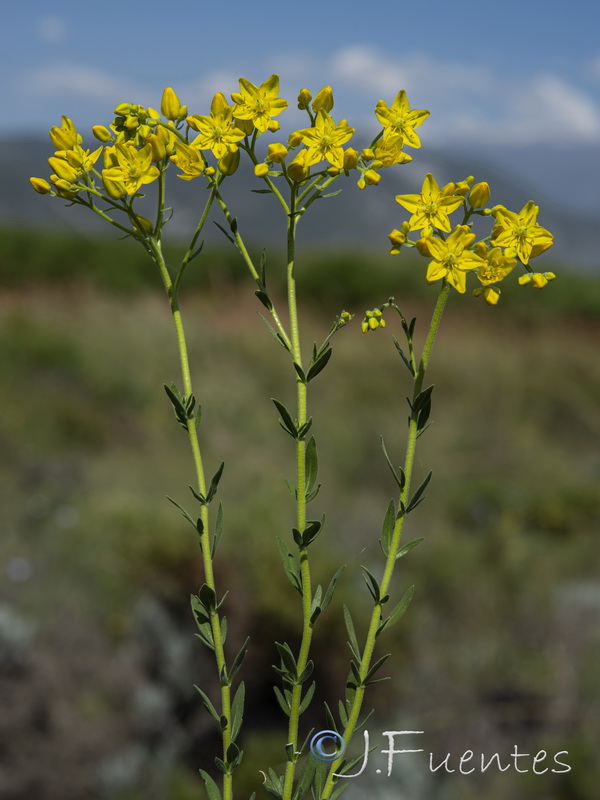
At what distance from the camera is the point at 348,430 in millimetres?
6109

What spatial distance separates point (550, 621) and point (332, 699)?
1.05 meters

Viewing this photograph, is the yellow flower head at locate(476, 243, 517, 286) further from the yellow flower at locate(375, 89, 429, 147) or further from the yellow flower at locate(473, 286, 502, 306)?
the yellow flower at locate(375, 89, 429, 147)

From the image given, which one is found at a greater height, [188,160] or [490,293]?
[188,160]

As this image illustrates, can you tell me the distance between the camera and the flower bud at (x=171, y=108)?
641 mm

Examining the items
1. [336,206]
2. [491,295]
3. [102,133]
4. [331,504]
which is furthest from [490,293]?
[336,206]

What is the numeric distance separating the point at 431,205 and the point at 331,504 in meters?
4.10

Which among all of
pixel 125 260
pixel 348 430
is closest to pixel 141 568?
pixel 348 430

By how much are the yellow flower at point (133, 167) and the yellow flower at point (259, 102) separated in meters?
0.08

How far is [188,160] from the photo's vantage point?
0.61 m

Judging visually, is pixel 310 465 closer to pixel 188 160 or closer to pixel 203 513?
pixel 203 513

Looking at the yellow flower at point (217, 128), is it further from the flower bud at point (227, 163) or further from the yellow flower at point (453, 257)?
the yellow flower at point (453, 257)

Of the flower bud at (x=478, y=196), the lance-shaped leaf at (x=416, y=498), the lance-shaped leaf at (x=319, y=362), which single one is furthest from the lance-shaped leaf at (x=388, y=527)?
the flower bud at (x=478, y=196)

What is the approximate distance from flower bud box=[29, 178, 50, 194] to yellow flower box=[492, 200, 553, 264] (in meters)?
0.41

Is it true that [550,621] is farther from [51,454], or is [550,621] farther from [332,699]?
[51,454]
